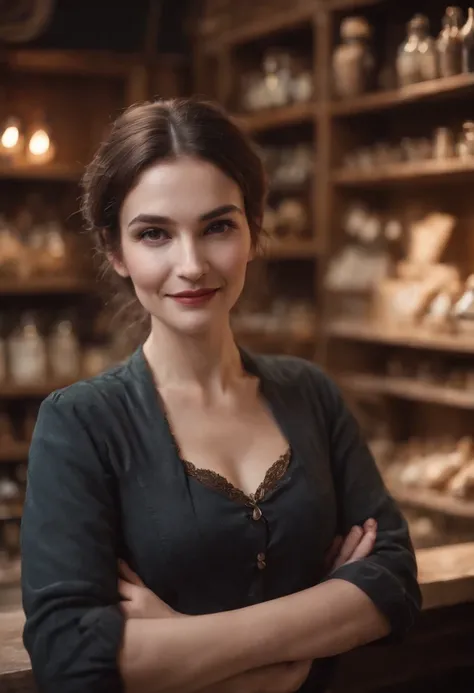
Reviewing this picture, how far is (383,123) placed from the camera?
3.63 m

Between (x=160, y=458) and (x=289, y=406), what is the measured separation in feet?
0.83

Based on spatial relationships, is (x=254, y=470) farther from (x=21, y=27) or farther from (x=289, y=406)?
→ (x=21, y=27)

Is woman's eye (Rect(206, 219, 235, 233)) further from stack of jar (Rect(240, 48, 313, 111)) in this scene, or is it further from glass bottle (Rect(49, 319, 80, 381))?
glass bottle (Rect(49, 319, 80, 381))

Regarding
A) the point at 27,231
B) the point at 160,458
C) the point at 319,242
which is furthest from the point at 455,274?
the point at 160,458

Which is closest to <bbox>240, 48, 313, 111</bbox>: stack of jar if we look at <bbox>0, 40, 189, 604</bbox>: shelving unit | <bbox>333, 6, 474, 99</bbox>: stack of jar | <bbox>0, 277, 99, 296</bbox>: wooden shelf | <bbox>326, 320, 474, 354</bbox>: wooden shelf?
<bbox>333, 6, 474, 99</bbox>: stack of jar

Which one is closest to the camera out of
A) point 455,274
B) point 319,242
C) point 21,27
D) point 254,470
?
point 254,470

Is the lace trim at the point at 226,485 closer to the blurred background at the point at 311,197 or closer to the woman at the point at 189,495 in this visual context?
the woman at the point at 189,495

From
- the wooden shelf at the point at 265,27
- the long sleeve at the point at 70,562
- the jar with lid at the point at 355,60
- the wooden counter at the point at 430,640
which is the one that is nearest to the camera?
the long sleeve at the point at 70,562

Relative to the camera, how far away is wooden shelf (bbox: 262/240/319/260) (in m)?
3.69

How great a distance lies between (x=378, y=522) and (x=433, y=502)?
1665mm

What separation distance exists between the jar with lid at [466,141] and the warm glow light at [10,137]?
5.77 ft

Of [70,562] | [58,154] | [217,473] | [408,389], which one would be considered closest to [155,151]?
[217,473]

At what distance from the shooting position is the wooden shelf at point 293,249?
3688 mm

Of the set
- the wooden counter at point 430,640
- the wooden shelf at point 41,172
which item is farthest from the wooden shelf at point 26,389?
the wooden counter at point 430,640
